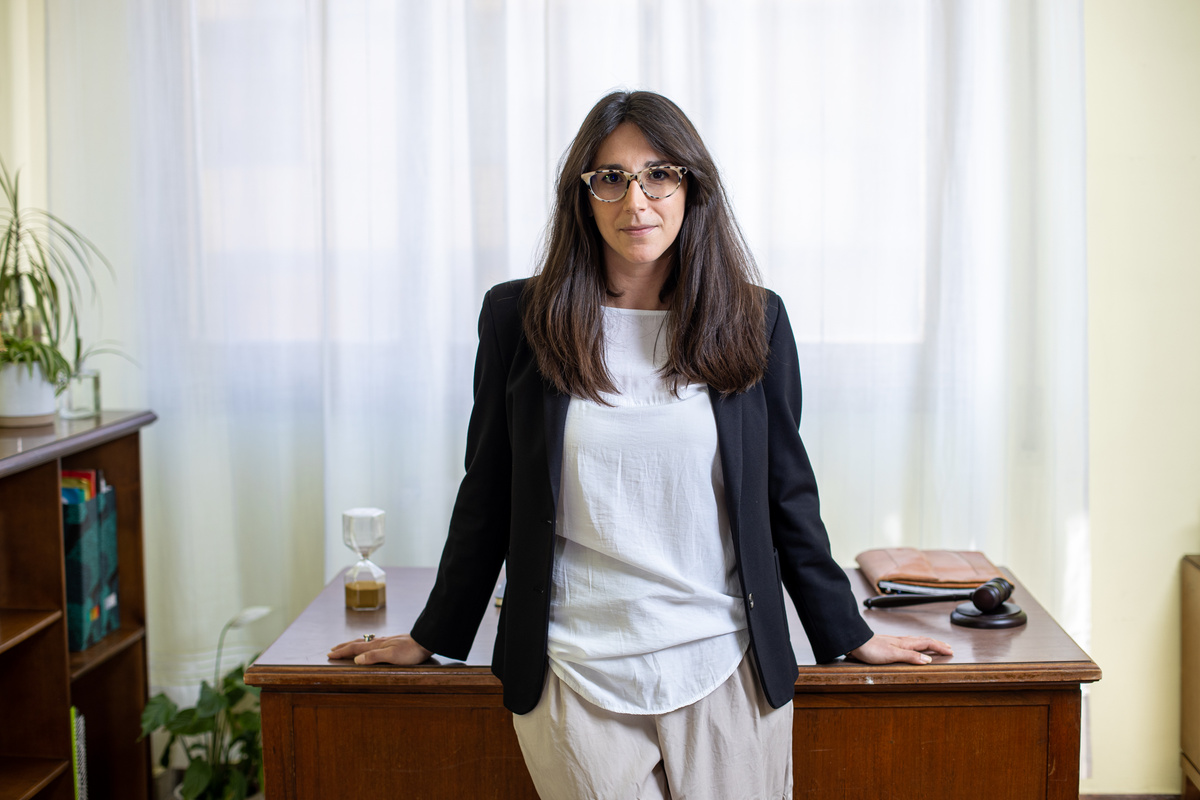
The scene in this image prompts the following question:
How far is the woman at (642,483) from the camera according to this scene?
1.27 metres

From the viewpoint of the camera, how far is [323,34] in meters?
2.29

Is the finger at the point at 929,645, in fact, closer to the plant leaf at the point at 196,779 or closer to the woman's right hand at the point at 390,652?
the woman's right hand at the point at 390,652

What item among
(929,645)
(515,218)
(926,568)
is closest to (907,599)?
(926,568)

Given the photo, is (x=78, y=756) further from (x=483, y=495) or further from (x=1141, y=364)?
(x=1141, y=364)

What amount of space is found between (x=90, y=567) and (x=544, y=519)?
138 centimetres

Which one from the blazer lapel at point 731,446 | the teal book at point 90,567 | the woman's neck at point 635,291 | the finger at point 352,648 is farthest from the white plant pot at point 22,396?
the blazer lapel at point 731,446

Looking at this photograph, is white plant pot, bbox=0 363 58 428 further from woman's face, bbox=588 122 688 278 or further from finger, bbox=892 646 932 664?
finger, bbox=892 646 932 664

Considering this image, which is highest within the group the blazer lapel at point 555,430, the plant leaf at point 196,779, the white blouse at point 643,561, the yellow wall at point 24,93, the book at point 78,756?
the yellow wall at point 24,93

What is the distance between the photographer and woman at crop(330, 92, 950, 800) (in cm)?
127

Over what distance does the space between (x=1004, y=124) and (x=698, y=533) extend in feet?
5.01

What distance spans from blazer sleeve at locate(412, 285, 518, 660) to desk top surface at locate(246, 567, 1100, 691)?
0.18 m

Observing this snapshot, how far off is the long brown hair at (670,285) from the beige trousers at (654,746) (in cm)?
41

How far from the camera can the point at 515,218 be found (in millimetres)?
2328

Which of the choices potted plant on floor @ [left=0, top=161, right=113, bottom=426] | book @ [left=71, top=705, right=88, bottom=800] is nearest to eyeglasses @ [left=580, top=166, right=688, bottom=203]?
potted plant on floor @ [left=0, top=161, right=113, bottom=426]
